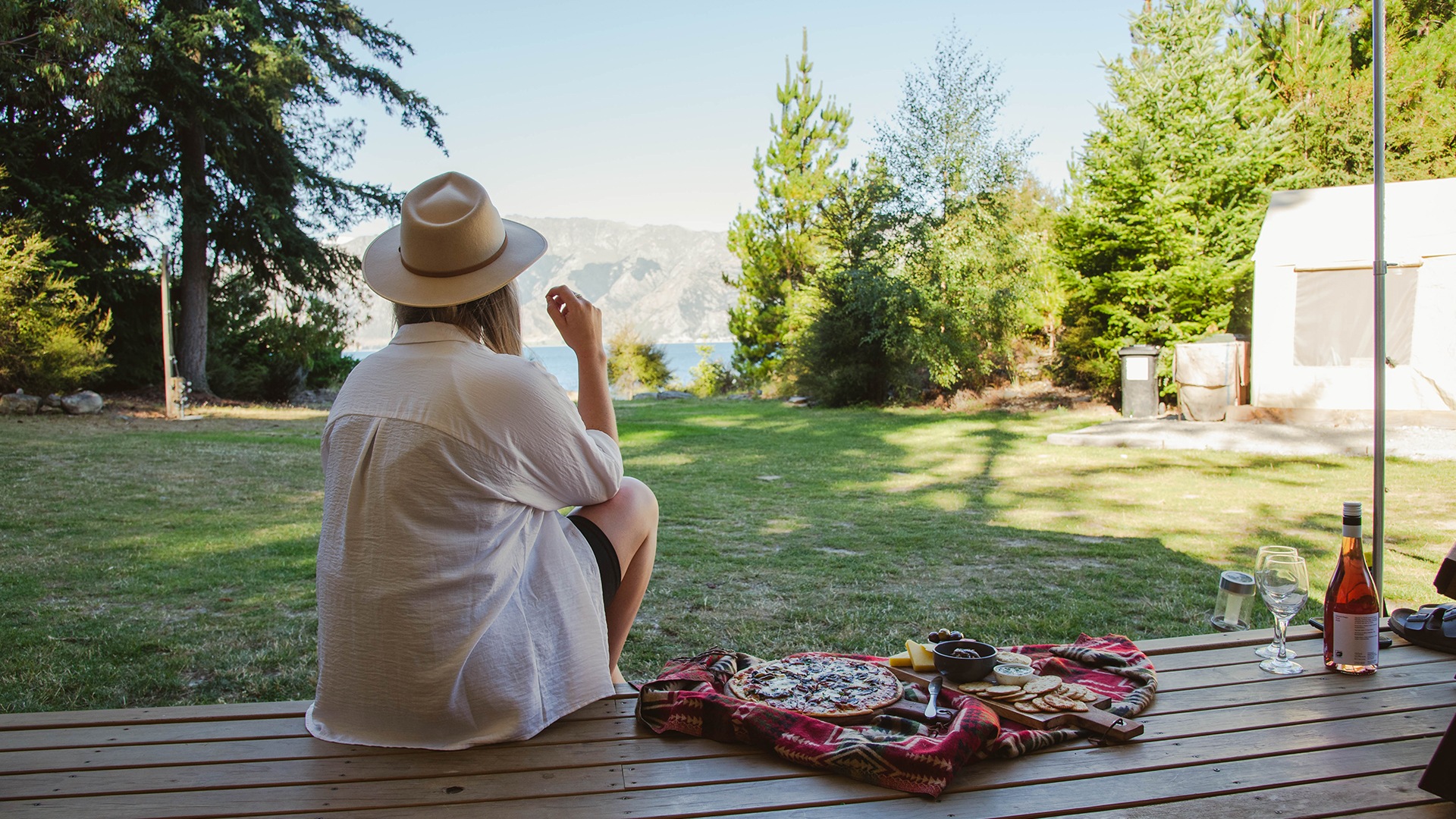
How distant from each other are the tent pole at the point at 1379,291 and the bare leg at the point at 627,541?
2010 millimetres

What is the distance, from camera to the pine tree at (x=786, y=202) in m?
22.2

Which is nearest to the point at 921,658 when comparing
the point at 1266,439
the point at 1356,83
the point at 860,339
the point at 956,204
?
the point at 1266,439

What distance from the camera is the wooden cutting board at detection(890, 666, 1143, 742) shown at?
1.65 metres

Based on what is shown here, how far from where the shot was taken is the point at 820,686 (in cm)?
193

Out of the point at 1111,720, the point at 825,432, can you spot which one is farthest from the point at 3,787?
the point at 825,432

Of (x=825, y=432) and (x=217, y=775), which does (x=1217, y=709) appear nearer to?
(x=217, y=775)

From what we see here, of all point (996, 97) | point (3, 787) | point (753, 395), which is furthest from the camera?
point (753, 395)

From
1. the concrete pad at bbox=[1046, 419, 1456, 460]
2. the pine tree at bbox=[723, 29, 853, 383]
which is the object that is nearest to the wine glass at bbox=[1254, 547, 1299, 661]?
the concrete pad at bbox=[1046, 419, 1456, 460]

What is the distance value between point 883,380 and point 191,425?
10825 mm

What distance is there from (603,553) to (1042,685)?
39.4 inches

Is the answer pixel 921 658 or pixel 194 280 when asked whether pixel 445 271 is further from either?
pixel 194 280

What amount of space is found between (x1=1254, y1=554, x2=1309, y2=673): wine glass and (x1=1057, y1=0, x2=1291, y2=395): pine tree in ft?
39.0

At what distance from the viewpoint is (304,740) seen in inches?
66.8

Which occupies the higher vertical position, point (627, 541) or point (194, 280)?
point (194, 280)
